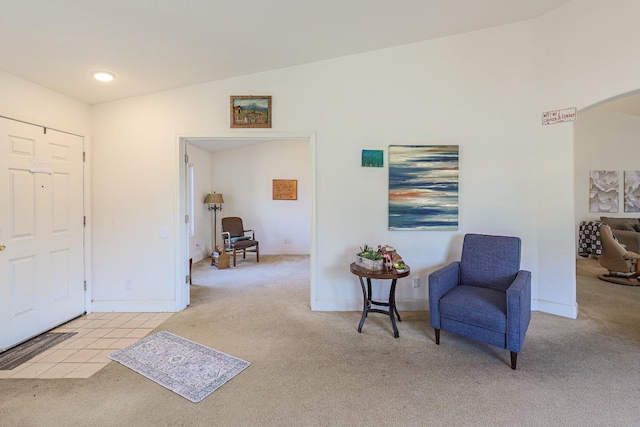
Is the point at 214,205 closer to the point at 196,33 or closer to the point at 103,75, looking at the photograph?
the point at 103,75

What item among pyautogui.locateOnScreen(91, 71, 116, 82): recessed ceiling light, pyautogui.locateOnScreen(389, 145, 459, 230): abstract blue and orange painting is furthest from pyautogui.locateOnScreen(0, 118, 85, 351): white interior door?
pyautogui.locateOnScreen(389, 145, 459, 230): abstract blue and orange painting


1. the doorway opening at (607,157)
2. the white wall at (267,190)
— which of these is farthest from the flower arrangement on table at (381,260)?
the doorway opening at (607,157)

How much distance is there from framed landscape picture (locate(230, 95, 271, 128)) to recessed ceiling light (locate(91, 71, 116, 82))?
1.08 meters

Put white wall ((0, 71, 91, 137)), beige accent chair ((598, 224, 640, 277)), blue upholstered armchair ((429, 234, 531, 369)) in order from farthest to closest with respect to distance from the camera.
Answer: beige accent chair ((598, 224, 640, 277))
white wall ((0, 71, 91, 137))
blue upholstered armchair ((429, 234, 531, 369))

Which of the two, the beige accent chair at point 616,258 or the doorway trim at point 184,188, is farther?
the beige accent chair at point 616,258

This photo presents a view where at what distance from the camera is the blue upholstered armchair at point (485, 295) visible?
7.04 ft

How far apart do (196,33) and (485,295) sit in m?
3.16

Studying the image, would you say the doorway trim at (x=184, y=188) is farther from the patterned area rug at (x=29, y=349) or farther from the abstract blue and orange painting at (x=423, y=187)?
the patterned area rug at (x=29, y=349)

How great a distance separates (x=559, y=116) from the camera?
122 inches

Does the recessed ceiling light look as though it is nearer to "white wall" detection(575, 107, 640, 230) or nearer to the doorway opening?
the doorway opening

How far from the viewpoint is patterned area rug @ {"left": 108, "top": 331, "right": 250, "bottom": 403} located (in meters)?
1.98

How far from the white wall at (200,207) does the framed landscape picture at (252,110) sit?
2.97 meters

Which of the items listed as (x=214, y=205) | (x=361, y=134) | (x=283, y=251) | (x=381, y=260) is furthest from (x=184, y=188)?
(x=283, y=251)

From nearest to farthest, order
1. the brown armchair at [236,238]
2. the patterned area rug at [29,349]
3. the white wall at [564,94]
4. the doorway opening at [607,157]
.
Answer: the patterned area rug at [29,349], the white wall at [564,94], the brown armchair at [236,238], the doorway opening at [607,157]
